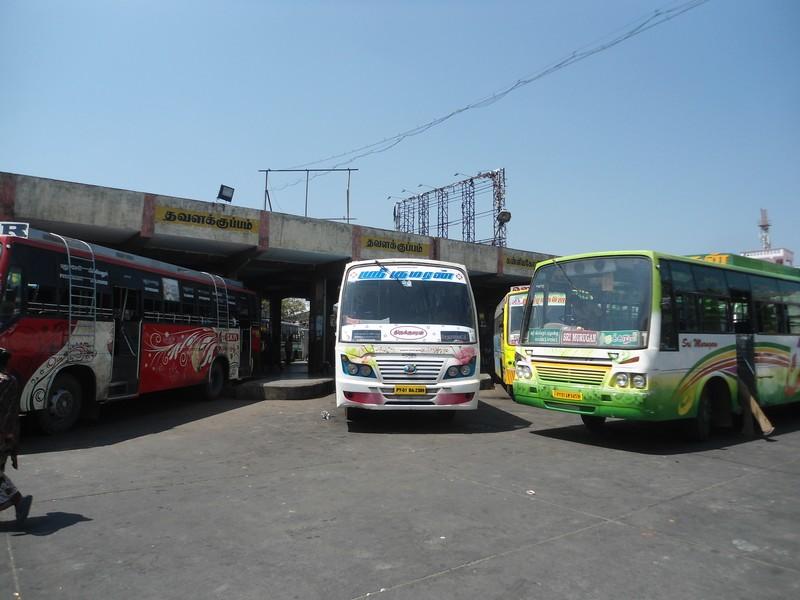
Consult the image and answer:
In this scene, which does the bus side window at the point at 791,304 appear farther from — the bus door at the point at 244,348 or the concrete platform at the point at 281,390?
the bus door at the point at 244,348

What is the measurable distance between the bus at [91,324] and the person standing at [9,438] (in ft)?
2.84

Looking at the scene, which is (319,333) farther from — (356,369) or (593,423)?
(593,423)

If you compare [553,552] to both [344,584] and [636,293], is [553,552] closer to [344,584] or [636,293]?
[344,584]

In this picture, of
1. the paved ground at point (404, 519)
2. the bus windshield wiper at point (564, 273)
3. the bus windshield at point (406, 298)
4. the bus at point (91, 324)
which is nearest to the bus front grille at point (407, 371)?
the bus windshield at point (406, 298)

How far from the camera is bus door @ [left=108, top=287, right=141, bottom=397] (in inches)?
416

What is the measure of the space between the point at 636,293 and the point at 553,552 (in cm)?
494

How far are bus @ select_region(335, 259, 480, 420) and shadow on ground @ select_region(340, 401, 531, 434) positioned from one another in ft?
1.88

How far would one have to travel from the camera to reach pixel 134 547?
428 cm

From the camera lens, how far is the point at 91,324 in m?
9.79

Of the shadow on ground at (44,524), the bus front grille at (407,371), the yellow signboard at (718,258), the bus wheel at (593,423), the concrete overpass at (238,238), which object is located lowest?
the shadow on ground at (44,524)

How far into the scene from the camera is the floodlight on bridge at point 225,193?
1897 cm

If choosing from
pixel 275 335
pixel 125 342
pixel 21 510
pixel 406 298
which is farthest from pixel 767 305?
pixel 275 335

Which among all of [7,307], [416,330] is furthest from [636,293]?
[7,307]

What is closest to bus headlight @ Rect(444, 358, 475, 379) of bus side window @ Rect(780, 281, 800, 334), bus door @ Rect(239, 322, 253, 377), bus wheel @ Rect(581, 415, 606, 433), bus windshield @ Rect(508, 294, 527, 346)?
bus wheel @ Rect(581, 415, 606, 433)
